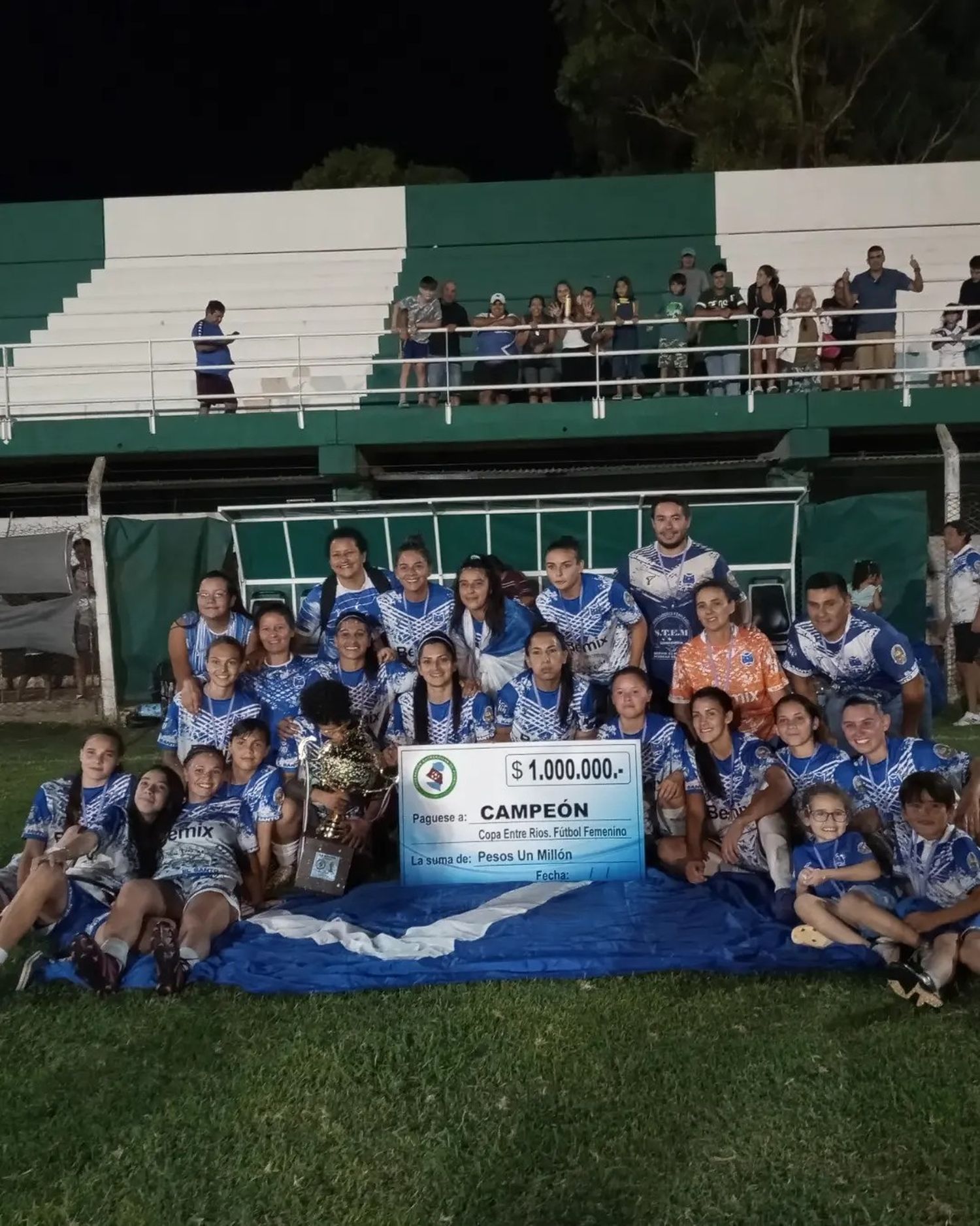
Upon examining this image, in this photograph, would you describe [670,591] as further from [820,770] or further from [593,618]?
[820,770]

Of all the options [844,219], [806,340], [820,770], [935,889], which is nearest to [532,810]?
[820,770]

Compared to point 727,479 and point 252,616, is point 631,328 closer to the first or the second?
point 727,479

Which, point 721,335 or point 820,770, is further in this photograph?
point 721,335

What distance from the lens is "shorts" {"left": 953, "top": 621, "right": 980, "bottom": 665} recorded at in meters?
10.0

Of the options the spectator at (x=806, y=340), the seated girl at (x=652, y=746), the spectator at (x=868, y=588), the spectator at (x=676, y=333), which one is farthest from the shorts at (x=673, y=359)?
the seated girl at (x=652, y=746)

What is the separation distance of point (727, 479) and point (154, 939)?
1136 centimetres

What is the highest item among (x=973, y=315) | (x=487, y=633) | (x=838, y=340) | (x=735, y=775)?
(x=973, y=315)

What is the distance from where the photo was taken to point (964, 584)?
10273 mm

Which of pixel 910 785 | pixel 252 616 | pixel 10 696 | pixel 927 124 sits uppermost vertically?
pixel 927 124

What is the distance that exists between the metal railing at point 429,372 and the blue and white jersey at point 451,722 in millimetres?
6835

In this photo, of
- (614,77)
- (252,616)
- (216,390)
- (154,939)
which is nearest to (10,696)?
(216,390)

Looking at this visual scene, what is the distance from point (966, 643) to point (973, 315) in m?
5.27

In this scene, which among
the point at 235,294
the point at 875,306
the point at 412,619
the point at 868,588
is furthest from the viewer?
the point at 235,294

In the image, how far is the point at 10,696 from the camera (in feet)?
36.9
